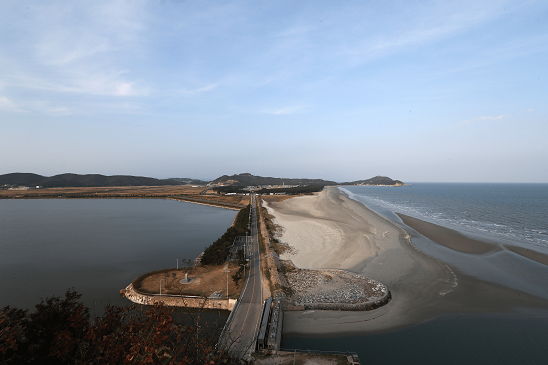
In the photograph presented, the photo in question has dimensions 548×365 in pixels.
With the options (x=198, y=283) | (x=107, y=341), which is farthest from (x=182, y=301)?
(x=107, y=341)

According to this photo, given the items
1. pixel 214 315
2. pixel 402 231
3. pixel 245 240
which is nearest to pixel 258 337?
pixel 214 315

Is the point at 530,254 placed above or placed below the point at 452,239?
below

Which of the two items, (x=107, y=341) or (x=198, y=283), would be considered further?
(x=198, y=283)

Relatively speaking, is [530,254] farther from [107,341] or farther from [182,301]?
[107,341]

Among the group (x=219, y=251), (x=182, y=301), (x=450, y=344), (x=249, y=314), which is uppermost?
(x=219, y=251)

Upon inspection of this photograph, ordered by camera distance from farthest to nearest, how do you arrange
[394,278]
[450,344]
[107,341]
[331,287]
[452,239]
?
[452,239] → [394,278] → [331,287] → [450,344] → [107,341]

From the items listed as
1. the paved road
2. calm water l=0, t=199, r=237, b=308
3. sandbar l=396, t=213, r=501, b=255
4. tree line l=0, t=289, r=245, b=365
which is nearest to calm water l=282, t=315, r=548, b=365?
the paved road

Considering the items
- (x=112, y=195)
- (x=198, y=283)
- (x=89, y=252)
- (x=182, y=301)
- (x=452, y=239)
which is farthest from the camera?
(x=112, y=195)
